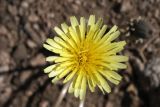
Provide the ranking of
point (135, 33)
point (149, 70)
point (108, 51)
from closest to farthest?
point (108, 51)
point (135, 33)
point (149, 70)

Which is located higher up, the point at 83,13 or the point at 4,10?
the point at 4,10

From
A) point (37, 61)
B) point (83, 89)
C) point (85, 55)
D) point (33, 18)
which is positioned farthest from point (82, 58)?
point (33, 18)

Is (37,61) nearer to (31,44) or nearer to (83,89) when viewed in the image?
(31,44)

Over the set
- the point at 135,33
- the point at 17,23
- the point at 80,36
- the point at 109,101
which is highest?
the point at 17,23

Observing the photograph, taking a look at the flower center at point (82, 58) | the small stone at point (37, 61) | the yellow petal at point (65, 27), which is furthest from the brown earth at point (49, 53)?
the yellow petal at point (65, 27)

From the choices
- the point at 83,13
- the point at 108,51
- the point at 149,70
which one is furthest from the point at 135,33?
the point at 83,13

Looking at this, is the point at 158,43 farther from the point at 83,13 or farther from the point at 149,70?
the point at 83,13

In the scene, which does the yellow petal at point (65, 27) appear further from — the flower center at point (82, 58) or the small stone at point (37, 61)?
the small stone at point (37, 61)

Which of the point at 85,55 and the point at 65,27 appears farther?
the point at 85,55
